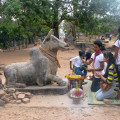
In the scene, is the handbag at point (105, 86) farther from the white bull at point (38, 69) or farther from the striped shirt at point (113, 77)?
the white bull at point (38, 69)

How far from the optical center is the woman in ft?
13.4

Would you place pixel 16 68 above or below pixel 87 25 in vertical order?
below

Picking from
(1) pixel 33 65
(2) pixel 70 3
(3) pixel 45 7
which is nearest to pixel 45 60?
(1) pixel 33 65

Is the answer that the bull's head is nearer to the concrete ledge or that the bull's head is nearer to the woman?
the concrete ledge

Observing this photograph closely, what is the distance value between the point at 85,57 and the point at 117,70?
1796mm

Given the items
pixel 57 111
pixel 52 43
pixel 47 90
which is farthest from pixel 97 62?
pixel 57 111

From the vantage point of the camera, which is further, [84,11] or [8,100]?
[84,11]

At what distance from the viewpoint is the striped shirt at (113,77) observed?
408cm

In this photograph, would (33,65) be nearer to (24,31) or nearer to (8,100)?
(8,100)

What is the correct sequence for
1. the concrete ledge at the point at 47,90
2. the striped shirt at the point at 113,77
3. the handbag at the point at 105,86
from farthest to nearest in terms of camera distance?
the concrete ledge at the point at 47,90, the handbag at the point at 105,86, the striped shirt at the point at 113,77

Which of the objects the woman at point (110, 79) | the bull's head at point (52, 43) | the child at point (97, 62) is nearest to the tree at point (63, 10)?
the bull's head at point (52, 43)

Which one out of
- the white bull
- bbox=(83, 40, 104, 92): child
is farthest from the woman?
the white bull

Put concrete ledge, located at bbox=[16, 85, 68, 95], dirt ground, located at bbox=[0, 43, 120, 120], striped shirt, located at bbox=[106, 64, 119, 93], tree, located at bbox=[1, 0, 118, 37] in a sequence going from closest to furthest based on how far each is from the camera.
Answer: dirt ground, located at bbox=[0, 43, 120, 120] < striped shirt, located at bbox=[106, 64, 119, 93] < concrete ledge, located at bbox=[16, 85, 68, 95] < tree, located at bbox=[1, 0, 118, 37]

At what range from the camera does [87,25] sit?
Answer: 14.7 meters
